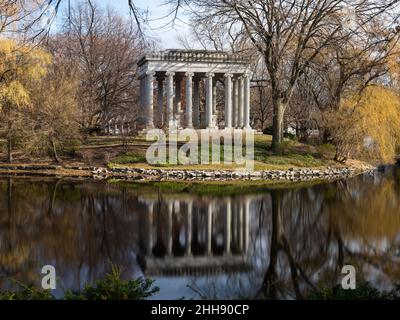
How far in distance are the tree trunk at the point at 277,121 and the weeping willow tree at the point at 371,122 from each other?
2.90m

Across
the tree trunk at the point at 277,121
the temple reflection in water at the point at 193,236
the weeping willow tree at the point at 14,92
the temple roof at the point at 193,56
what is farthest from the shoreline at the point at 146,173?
the temple roof at the point at 193,56

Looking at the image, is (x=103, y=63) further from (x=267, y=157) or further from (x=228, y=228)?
(x=228, y=228)

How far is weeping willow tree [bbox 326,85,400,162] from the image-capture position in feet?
92.8

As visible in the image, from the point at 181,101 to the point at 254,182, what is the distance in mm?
23215

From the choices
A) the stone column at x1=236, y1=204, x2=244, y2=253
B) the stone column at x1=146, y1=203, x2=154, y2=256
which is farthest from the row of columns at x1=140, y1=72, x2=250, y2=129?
the stone column at x1=146, y1=203, x2=154, y2=256

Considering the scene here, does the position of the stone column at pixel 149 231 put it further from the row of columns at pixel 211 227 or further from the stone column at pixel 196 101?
the stone column at pixel 196 101

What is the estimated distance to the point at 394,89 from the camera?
29984 mm

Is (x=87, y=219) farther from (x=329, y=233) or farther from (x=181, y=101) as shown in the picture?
(x=181, y=101)

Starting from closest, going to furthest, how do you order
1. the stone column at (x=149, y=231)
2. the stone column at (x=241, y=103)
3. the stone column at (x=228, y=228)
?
the stone column at (x=149, y=231), the stone column at (x=228, y=228), the stone column at (x=241, y=103)

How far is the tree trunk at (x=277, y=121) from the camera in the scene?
95.1 feet

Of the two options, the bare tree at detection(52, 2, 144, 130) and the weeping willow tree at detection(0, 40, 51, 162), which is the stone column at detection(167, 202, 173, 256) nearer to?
the weeping willow tree at detection(0, 40, 51, 162)

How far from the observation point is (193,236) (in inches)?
458

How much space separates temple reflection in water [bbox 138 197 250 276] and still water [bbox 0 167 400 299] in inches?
1.0
